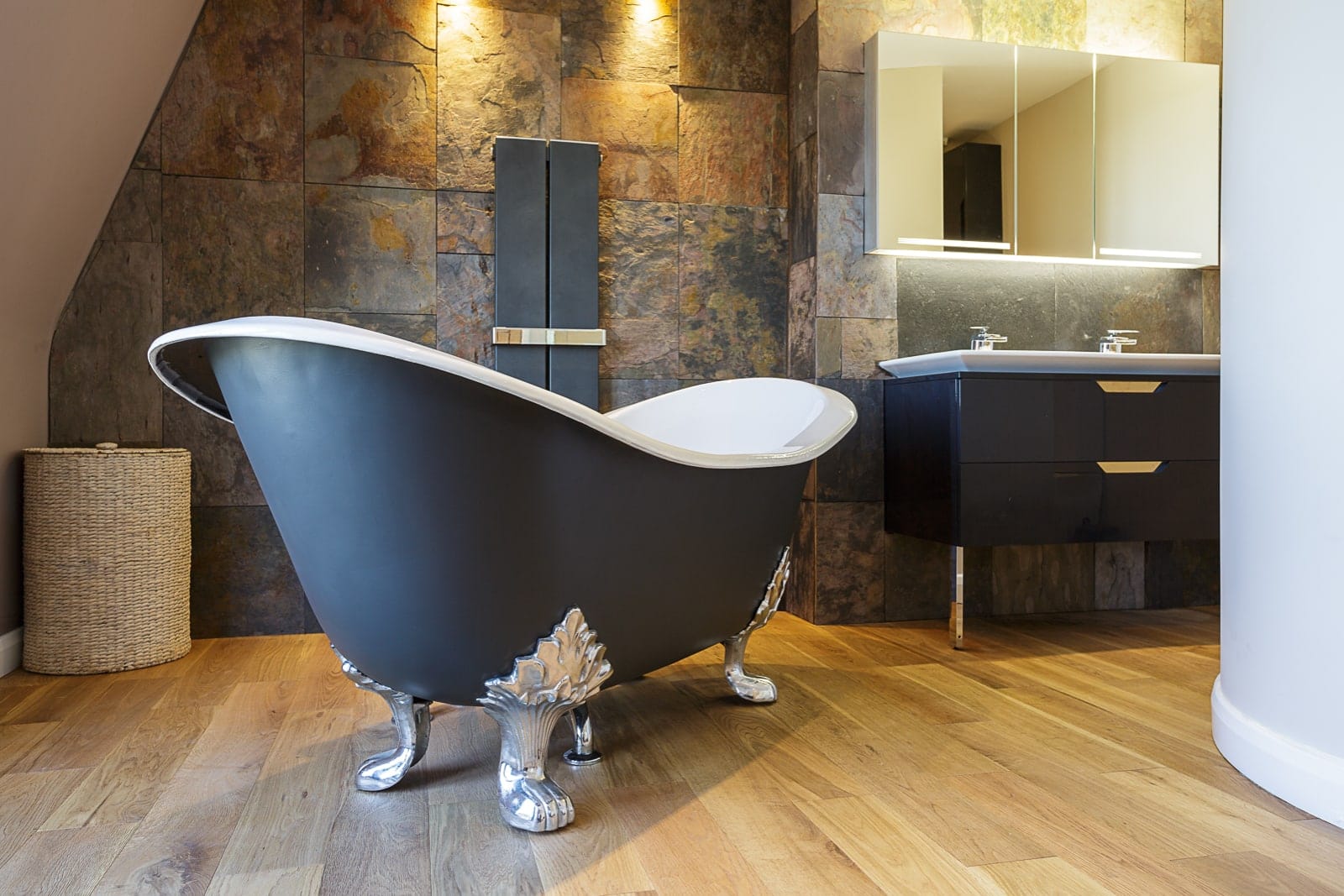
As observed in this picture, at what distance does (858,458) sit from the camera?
310cm

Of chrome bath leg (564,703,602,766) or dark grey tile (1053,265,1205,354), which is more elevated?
dark grey tile (1053,265,1205,354)

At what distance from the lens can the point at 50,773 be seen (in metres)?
1.72

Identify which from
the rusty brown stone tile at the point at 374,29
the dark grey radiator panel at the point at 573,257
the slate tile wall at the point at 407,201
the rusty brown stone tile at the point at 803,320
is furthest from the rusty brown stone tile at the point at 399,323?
the rusty brown stone tile at the point at 803,320

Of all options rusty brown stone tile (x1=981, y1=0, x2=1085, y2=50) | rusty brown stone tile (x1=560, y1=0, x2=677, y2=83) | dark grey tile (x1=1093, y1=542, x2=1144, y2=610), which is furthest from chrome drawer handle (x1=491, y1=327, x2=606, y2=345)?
dark grey tile (x1=1093, y1=542, x2=1144, y2=610)

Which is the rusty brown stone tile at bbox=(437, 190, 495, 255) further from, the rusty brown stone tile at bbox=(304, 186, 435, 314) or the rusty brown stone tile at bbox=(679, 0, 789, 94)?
the rusty brown stone tile at bbox=(679, 0, 789, 94)

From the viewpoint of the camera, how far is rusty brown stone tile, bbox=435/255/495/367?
3.01 m

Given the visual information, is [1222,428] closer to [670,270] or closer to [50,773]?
[670,270]

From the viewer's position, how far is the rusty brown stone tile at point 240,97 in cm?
283

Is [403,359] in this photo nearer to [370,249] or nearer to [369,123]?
[370,249]

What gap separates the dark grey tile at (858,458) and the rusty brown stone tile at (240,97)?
6.08 ft

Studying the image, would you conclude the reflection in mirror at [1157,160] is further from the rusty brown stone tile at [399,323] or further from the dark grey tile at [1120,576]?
A: the rusty brown stone tile at [399,323]

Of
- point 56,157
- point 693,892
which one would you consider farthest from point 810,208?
point 693,892

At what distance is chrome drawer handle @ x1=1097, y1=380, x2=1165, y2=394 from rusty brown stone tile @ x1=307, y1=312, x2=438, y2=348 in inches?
78.6

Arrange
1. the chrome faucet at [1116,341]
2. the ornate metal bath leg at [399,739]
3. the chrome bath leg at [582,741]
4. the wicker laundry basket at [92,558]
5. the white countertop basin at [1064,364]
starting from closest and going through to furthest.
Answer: the ornate metal bath leg at [399,739] → the chrome bath leg at [582,741] → the wicker laundry basket at [92,558] → the white countertop basin at [1064,364] → the chrome faucet at [1116,341]
